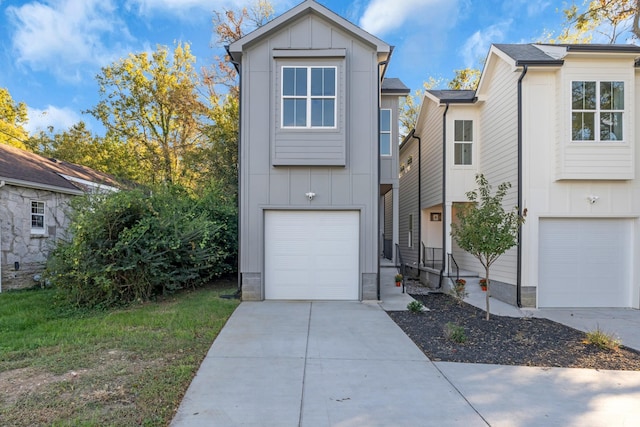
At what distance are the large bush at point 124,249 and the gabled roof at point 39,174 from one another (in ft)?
5.65

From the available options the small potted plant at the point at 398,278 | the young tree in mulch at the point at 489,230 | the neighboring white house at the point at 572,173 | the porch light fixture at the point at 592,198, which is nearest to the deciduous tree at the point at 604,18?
the neighboring white house at the point at 572,173

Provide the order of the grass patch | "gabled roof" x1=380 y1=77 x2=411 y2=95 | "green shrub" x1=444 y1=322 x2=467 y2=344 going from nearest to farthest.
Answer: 1. the grass patch
2. "green shrub" x1=444 y1=322 x2=467 y2=344
3. "gabled roof" x1=380 y1=77 x2=411 y2=95

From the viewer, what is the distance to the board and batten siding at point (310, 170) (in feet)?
28.3

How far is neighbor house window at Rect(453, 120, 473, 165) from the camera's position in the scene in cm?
1109

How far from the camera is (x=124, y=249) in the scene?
303 inches

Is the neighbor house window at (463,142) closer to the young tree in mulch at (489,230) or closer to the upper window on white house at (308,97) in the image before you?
the young tree in mulch at (489,230)

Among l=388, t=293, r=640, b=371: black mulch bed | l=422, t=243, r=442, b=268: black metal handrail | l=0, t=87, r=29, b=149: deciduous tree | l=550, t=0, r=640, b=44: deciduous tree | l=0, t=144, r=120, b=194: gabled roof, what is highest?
l=550, t=0, r=640, b=44: deciduous tree

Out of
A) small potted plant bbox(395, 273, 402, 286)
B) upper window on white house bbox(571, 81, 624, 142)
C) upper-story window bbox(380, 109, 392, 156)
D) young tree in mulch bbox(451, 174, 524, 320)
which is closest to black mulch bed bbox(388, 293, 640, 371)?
young tree in mulch bbox(451, 174, 524, 320)

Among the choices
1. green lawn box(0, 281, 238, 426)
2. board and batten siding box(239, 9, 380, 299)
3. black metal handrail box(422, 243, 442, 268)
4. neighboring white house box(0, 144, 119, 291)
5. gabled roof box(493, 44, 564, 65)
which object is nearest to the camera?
green lawn box(0, 281, 238, 426)

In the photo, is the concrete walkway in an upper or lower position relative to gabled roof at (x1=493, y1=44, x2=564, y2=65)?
lower

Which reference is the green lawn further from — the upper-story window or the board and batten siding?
the upper-story window

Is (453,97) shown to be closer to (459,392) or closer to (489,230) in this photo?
(489,230)

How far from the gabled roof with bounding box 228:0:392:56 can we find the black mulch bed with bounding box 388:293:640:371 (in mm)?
6651

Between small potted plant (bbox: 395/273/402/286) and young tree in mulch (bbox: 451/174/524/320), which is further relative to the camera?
small potted plant (bbox: 395/273/402/286)
